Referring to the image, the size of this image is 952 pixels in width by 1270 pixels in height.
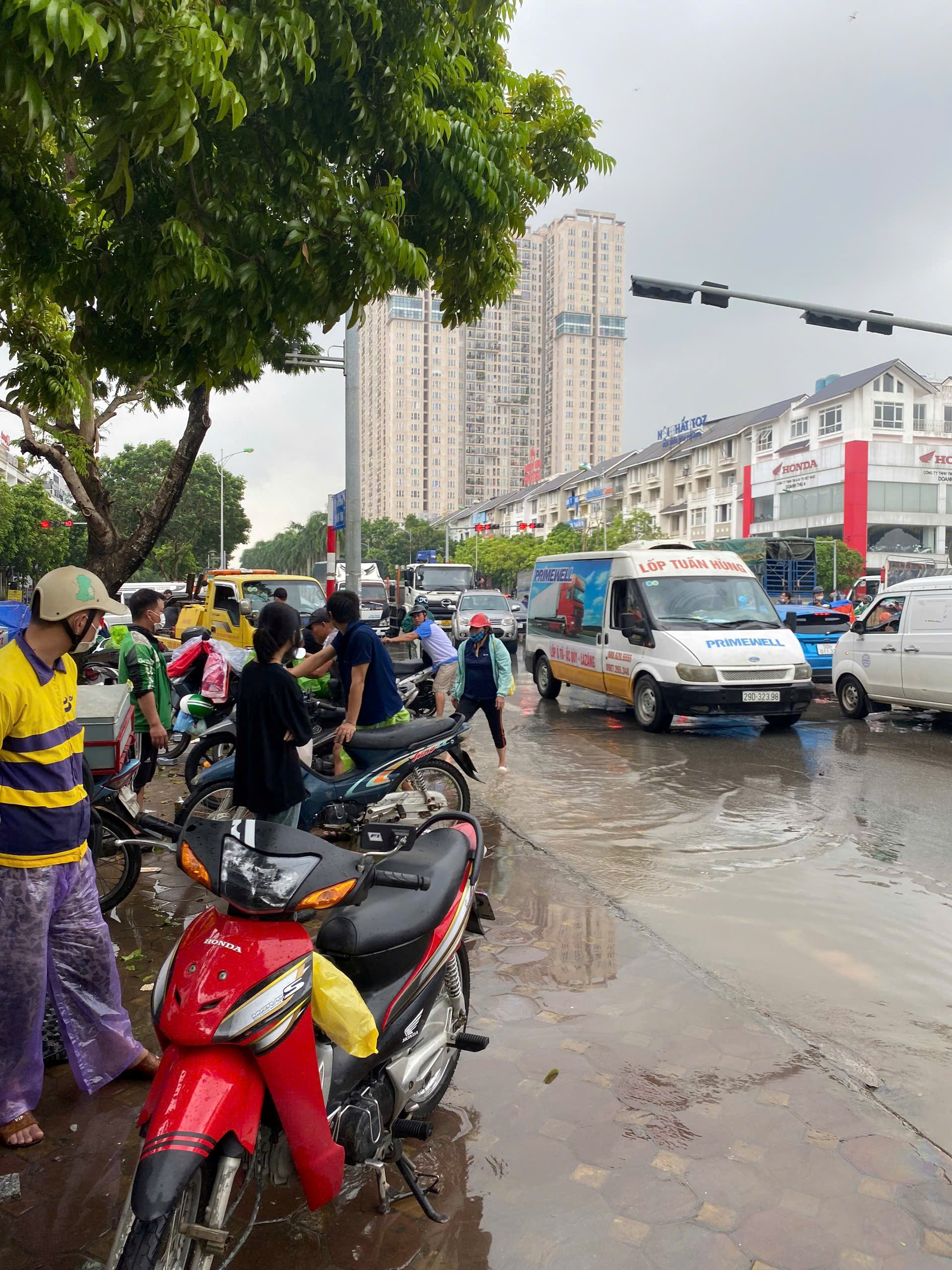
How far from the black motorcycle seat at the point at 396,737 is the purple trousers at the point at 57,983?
9.52ft

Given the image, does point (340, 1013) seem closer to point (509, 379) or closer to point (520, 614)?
point (520, 614)

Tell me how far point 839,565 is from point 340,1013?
2063 inches

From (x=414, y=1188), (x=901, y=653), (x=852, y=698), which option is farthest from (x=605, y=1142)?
(x=852, y=698)

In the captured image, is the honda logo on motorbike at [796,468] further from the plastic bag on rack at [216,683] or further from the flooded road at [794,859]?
the plastic bag on rack at [216,683]

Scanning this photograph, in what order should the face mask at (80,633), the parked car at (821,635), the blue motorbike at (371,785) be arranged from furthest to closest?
the parked car at (821,635) < the blue motorbike at (371,785) < the face mask at (80,633)

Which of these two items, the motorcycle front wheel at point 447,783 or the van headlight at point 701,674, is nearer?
the motorcycle front wheel at point 447,783

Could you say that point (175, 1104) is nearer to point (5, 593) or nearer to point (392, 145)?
point (392, 145)

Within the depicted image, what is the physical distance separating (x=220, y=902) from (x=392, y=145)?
179 inches

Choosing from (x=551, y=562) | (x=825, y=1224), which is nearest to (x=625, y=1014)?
(x=825, y=1224)

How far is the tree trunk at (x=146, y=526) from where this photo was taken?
33.2 feet

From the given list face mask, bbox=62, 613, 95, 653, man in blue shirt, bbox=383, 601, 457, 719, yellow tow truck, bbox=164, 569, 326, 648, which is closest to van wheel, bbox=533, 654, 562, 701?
man in blue shirt, bbox=383, 601, 457, 719

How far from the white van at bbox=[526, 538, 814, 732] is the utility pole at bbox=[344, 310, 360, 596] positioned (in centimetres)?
335

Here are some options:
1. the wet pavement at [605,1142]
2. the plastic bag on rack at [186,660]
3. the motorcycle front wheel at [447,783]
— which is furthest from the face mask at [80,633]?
the plastic bag on rack at [186,660]

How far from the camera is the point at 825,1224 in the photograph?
8.68 ft
